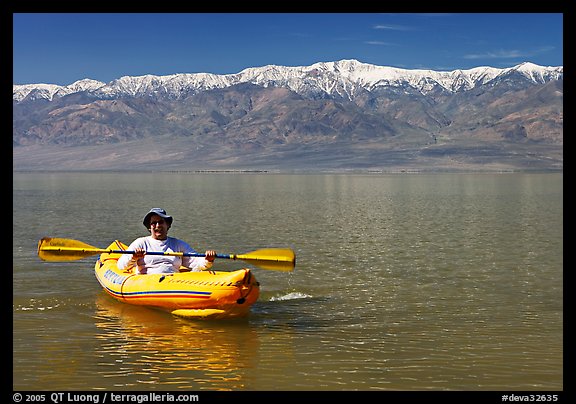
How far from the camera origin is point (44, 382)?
10.0 metres

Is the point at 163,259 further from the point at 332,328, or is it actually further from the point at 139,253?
the point at 332,328

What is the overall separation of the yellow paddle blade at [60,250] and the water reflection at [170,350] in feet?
4.05

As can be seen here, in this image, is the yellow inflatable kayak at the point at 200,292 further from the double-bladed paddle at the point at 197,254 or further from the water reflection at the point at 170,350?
the double-bladed paddle at the point at 197,254

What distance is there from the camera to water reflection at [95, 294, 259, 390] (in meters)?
10.1

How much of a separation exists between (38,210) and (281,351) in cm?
3722

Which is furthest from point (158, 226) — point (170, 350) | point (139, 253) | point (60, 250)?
point (170, 350)

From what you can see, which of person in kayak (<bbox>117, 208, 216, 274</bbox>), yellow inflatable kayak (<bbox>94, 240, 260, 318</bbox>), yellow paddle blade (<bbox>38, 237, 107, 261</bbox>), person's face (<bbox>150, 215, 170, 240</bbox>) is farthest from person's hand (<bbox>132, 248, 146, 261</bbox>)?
yellow paddle blade (<bbox>38, 237, 107, 261</bbox>)

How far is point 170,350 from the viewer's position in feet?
38.5

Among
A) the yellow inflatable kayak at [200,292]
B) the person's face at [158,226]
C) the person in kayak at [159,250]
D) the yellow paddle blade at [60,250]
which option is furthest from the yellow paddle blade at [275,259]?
the yellow paddle blade at [60,250]

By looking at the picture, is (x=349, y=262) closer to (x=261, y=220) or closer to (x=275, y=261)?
(x=275, y=261)

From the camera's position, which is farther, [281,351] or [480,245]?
[480,245]

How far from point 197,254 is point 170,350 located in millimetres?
2592

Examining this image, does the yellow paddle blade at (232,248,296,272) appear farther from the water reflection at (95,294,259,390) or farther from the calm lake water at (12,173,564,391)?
the water reflection at (95,294,259,390)
